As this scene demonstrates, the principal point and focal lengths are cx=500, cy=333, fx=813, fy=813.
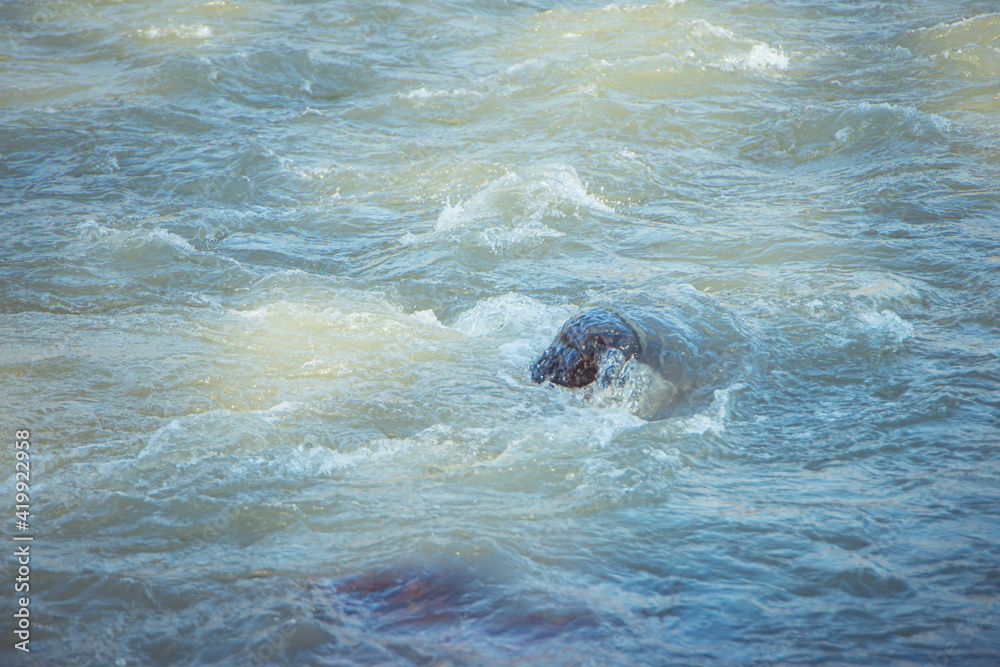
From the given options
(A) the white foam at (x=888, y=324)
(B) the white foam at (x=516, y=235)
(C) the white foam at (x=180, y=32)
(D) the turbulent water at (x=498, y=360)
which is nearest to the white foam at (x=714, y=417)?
(D) the turbulent water at (x=498, y=360)

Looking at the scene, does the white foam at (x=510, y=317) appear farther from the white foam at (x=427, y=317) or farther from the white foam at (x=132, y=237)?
the white foam at (x=132, y=237)

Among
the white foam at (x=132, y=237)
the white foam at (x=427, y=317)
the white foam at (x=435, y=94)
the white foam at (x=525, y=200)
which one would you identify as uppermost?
the white foam at (x=435, y=94)

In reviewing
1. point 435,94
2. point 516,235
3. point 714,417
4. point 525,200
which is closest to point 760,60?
point 435,94

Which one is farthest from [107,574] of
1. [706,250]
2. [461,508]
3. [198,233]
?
[706,250]

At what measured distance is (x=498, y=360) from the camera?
16.3 feet

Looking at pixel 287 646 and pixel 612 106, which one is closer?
pixel 287 646

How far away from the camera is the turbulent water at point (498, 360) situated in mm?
3031

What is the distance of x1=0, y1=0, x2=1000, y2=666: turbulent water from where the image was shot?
303 cm

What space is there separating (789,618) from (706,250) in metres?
3.79

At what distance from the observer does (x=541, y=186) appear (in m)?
7.30

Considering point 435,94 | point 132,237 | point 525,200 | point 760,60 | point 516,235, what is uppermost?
point 760,60

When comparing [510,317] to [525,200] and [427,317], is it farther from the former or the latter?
[525,200]

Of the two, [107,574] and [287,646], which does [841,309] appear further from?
[107,574]

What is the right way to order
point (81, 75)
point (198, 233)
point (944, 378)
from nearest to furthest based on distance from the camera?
point (944, 378), point (198, 233), point (81, 75)
